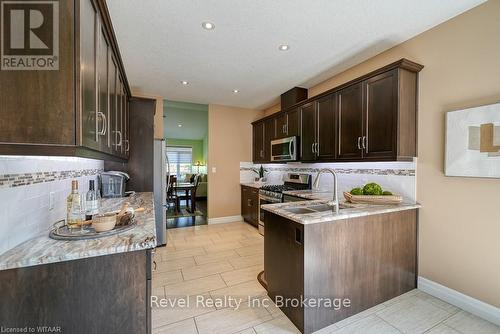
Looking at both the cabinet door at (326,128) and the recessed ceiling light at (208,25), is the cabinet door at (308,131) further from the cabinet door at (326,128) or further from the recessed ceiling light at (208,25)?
the recessed ceiling light at (208,25)

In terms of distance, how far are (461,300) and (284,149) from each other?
2.81 metres

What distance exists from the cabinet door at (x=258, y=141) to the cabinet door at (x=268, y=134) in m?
0.13

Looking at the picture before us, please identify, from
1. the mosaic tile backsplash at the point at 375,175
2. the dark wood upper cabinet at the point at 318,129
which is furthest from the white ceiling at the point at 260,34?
the mosaic tile backsplash at the point at 375,175

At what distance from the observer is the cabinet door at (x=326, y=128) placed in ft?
9.70

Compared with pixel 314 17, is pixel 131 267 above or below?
below

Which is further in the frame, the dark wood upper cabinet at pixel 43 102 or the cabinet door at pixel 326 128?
the cabinet door at pixel 326 128

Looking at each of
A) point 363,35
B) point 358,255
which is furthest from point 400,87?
point 358,255

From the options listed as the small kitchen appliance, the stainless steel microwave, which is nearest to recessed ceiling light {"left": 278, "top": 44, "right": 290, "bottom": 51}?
the stainless steel microwave

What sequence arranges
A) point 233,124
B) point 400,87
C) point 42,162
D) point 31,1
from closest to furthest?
point 31,1
point 42,162
point 400,87
point 233,124

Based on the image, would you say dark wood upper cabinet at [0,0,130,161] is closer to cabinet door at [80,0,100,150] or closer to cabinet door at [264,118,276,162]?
cabinet door at [80,0,100,150]

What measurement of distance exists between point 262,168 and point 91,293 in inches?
170

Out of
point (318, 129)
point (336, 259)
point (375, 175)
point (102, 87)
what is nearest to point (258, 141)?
point (318, 129)

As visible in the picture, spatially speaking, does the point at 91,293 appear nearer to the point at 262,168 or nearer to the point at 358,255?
the point at 358,255

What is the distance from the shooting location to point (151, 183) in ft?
11.1
